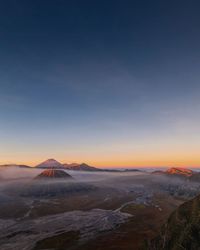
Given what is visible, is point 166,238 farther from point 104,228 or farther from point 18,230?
point 18,230

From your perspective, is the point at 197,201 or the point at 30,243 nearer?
the point at 197,201

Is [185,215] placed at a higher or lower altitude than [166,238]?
higher

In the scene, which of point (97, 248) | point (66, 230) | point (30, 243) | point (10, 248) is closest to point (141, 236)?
point (97, 248)

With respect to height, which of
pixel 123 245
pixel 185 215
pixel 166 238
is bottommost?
pixel 123 245

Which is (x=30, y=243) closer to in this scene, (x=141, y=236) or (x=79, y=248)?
(x=79, y=248)

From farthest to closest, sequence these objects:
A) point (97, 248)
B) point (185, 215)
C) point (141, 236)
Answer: point (141, 236)
point (97, 248)
point (185, 215)

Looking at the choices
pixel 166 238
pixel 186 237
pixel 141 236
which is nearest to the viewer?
pixel 186 237
